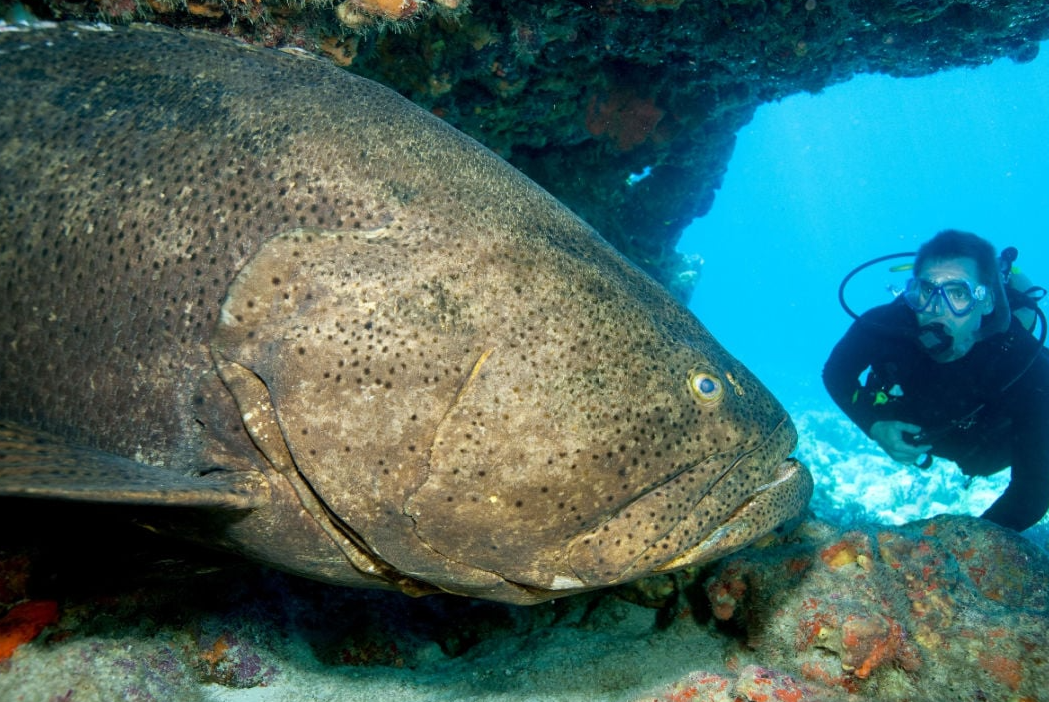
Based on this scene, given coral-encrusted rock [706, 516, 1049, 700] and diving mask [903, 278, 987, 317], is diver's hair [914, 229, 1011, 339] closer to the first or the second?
diving mask [903, 278, 987, 317]

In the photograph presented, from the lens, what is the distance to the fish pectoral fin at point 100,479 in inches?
63.4

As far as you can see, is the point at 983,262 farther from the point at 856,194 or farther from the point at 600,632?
the point at 856,194

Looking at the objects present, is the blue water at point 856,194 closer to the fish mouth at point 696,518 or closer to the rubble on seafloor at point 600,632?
the rubble on seafloor at point 600,632

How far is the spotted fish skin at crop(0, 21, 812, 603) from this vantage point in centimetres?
208

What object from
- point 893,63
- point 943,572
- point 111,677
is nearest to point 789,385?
point 893,63

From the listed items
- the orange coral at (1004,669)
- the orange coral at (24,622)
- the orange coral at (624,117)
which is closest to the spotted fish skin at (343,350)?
the orange coral at (24,622)

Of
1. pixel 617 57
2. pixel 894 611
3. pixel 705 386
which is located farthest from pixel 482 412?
pixel 617 57

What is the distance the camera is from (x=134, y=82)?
8.02 feet

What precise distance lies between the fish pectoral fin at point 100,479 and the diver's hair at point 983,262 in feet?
27.4

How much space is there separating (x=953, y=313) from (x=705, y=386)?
6.57 metres

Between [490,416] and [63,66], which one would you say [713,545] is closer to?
[490,416]

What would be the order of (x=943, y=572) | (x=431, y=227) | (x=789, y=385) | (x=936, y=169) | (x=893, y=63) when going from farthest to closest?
(x=936, y=169) → (x=789, y=385) → (x=893, y=63) → (x=943, y=572) → (x=431, y=227)

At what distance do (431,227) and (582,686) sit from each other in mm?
2627

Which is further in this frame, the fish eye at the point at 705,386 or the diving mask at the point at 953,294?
the diving mask at the point at 953,294
